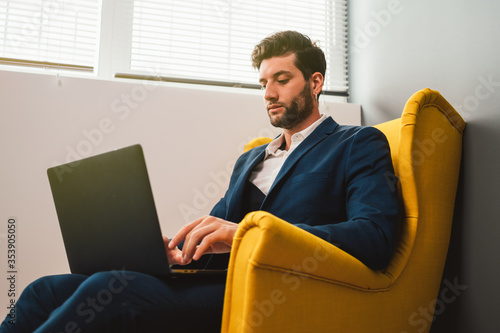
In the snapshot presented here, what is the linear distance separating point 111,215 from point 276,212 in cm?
53

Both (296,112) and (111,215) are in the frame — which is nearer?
(111,215)

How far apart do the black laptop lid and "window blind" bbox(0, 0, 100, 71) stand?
1.40m

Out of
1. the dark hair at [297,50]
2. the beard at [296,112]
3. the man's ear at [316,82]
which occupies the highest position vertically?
the dark hair at [297,50]

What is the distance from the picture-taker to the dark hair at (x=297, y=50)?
1608 mm

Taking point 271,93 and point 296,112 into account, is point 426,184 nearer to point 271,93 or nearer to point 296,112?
point 296,112

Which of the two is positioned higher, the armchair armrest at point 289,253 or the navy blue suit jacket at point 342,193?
the navy blue suit jacket at point 342,193

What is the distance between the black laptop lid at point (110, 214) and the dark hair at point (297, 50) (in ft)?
3.18

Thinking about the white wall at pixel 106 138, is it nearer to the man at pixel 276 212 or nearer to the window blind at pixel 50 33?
the window blind at pixel 50 33

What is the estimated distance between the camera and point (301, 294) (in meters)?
0.84

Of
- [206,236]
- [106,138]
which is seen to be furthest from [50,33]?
[206,236]

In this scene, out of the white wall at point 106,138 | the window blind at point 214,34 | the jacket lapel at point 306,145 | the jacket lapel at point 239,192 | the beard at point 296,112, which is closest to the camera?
the jacket lapel at point 306,145

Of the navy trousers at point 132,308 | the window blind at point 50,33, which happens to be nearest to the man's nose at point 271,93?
the navy trousers at point 132,308

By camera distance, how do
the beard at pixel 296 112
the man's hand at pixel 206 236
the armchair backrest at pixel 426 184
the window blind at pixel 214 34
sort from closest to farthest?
the man's hand at pixel 206 236
the armchair backrest at pixel 426 184
the beard at pixel 296 112
the window blind at pixel 214 34

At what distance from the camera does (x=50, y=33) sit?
218 cm
